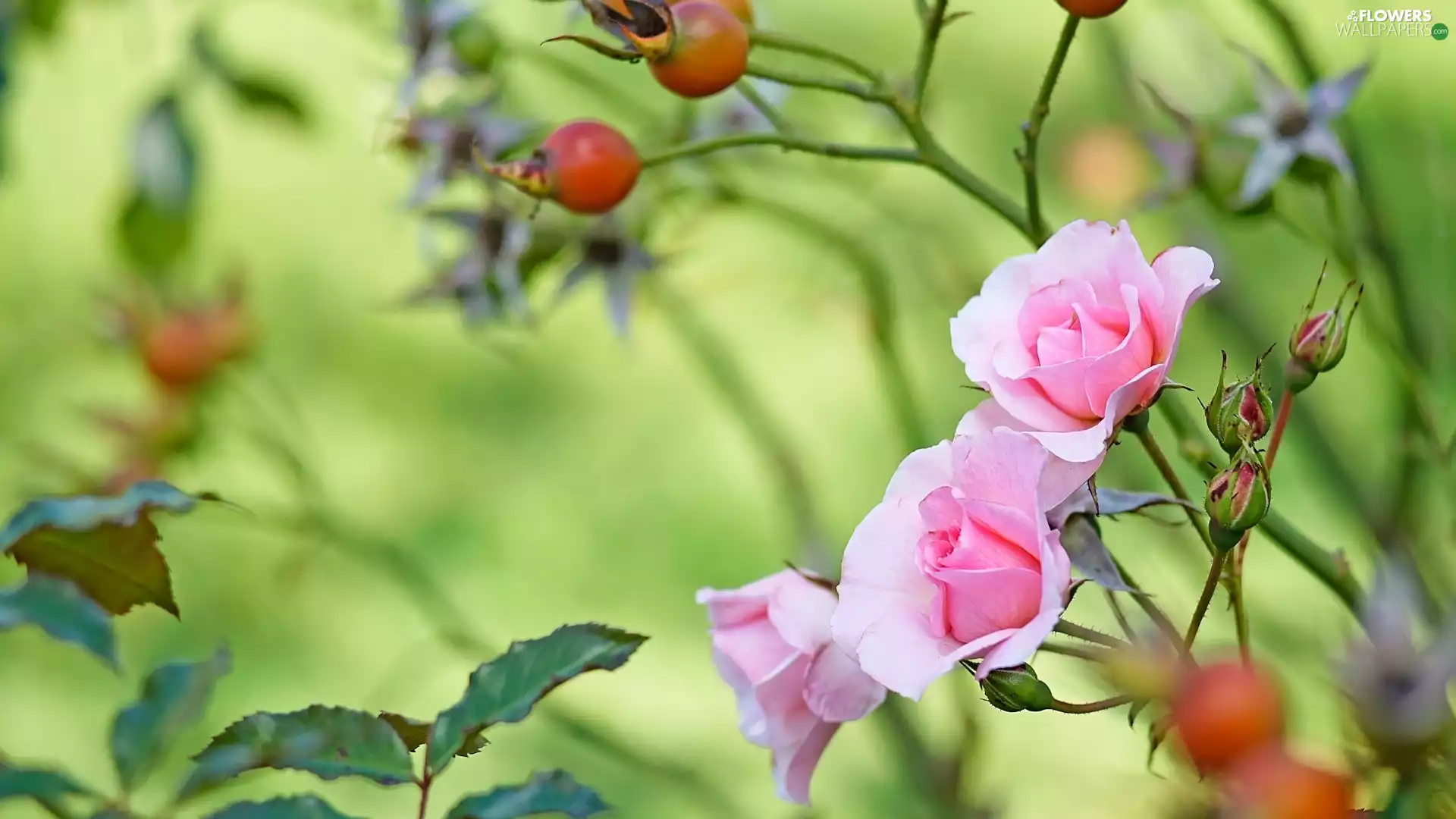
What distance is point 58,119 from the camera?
86.6 inches

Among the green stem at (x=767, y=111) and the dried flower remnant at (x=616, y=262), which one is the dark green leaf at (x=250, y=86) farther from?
the green stem at (x=767, y=111)

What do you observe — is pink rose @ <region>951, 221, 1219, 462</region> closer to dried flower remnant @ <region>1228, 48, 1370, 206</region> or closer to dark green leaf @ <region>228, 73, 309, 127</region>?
dried flower remnant @ <region>1228, 48, 1370, 206</region>

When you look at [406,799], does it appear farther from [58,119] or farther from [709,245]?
[58,119]

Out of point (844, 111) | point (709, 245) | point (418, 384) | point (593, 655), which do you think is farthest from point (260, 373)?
point (593, 655)

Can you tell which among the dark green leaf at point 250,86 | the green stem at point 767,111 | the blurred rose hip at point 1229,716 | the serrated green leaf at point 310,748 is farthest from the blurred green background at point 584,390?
the blurred rose hip at point 1229,716

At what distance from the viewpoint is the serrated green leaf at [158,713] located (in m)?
0.49

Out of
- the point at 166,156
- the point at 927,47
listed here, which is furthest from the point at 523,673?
the point at 166,156

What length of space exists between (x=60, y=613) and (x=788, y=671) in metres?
0.24

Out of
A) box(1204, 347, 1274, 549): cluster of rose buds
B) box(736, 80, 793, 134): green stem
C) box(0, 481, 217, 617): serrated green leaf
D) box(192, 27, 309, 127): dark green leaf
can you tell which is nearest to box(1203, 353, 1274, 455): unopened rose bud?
box(1204, 347, 1274, 549): cluster of rose buds

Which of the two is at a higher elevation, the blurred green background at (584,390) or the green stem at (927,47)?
the blurred green background at (584,390)

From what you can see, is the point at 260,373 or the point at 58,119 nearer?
the point at 260,373

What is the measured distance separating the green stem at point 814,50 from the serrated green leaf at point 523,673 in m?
0.21

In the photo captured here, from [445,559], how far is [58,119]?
3.48 feet

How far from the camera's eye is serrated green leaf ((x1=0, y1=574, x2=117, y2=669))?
46 centimetres
